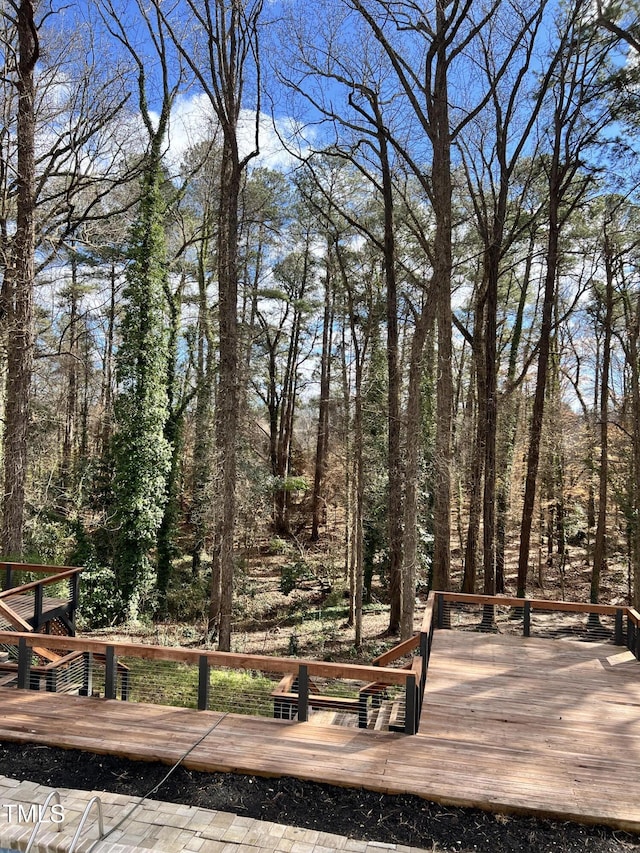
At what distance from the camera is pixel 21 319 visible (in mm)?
9977

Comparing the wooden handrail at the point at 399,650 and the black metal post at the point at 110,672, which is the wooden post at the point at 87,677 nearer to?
the black metal post at the point at 110,672

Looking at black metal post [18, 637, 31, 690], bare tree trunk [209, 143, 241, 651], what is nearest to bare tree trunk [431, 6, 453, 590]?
bare tree trunk [209, 143, 241, 651]

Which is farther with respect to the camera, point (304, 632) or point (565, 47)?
point (304, 632)

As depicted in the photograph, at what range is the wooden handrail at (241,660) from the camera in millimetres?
4578

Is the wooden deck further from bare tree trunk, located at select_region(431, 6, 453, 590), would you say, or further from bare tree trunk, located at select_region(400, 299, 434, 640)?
bare tree trunk, located at select_region(431, 6, 453, 590)

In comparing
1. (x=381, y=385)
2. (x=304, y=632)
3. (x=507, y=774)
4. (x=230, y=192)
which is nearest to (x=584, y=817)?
(x=507, y=774)

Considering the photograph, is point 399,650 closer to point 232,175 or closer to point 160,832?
point 160,832

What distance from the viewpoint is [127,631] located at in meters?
13.3

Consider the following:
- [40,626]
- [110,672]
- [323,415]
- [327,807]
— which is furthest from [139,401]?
[327,807]

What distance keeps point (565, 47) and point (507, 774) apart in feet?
47.9

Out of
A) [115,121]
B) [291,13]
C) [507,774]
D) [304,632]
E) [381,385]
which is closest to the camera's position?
[507,774]

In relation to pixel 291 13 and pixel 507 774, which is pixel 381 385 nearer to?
pixel 291 13

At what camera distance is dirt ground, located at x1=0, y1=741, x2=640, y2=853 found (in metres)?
3.42

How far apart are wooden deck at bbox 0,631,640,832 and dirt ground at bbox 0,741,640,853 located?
79 mm
